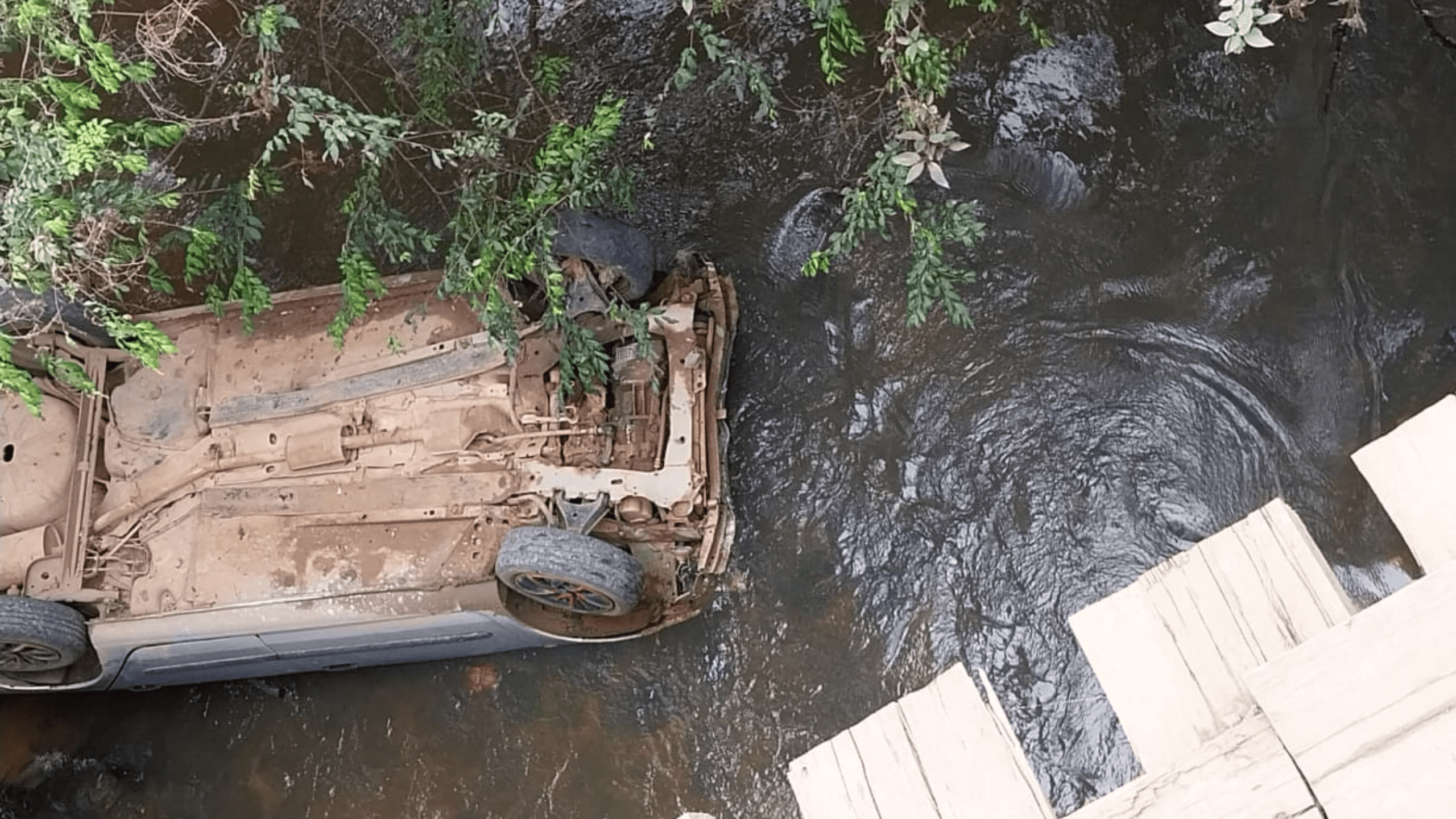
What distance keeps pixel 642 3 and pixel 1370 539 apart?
5.48 meters

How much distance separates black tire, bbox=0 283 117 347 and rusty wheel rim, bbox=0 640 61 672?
1550 millimetres

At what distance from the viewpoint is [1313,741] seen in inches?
59.7

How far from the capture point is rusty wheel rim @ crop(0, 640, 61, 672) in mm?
5656

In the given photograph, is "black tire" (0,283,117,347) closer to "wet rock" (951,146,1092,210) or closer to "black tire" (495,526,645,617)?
"black tire" (495,526,645,617)

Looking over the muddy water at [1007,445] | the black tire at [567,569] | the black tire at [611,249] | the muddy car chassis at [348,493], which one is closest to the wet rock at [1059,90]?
the muddy water at [1007,445]

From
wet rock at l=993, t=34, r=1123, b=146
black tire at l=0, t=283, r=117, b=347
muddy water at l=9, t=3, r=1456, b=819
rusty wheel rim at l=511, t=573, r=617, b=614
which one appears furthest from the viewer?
wet rock at l=993, t=34, r=1123, b=146

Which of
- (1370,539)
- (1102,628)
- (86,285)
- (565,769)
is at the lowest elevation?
(1102,628)

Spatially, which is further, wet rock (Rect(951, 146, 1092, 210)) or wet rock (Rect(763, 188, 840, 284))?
wet rock (Rect(763, 188, 840, 284))

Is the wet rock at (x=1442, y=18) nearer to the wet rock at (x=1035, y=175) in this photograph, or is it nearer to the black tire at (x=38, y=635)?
the wet rock at (x=1035, y=175)

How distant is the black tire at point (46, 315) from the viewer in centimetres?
580

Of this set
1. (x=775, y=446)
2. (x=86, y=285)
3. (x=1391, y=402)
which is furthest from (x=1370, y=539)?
(x=86, y=285)

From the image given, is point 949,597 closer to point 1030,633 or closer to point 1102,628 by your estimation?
point 1030,633

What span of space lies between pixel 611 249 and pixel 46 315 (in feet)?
9.79

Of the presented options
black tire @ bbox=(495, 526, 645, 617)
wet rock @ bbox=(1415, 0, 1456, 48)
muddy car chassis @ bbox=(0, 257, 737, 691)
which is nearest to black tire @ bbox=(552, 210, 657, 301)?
muddy car chassis @ bbox=(0, 257, 737, 691)
